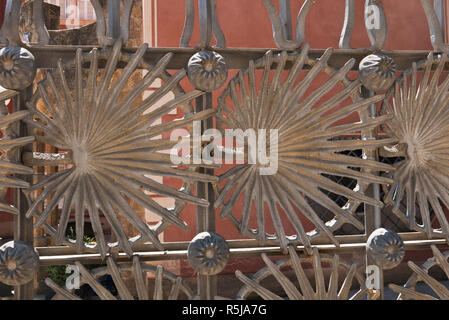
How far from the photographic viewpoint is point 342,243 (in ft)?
3.32

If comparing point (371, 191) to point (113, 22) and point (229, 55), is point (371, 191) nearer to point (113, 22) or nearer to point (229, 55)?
point (229, 55)

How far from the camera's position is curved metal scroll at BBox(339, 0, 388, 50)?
1022 mm

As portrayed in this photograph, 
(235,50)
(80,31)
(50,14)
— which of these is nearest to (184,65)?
(235,50)

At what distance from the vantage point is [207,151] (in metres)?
0.93

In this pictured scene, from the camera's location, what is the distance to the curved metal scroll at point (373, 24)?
102 centimetres

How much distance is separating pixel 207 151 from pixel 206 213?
123mm

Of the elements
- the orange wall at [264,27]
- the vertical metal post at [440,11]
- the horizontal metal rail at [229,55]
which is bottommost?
the horizontal metal rail at [229,55]

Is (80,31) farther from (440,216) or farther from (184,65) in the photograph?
(440,216)

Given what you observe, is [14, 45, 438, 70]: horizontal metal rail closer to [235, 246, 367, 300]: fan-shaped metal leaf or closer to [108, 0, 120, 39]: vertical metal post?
[108, 0, 120, 39]: vertical metal post

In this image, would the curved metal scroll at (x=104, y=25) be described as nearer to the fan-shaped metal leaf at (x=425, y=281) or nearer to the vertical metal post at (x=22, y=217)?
the vertical metal post at (x=22, y=217)

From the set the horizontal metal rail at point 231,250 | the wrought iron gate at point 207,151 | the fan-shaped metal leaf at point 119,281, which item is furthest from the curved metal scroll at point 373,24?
the fan-shaped metal leaf at point 119,281

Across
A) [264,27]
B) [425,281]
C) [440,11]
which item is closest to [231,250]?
[425,281]
